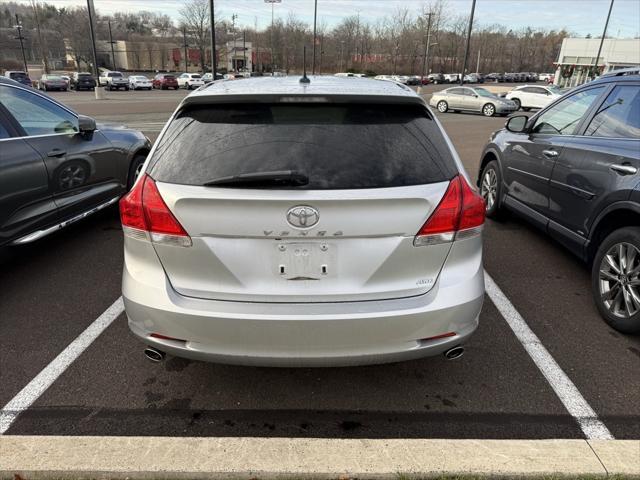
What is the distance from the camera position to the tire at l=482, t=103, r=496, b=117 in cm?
2477

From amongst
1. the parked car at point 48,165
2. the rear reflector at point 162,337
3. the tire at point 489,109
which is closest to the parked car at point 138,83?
the tire at point 489,109

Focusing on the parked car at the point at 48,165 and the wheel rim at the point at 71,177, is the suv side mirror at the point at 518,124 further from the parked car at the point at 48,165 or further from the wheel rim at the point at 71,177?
the wheel rim at the point at 71,177

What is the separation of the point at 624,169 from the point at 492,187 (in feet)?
9.44

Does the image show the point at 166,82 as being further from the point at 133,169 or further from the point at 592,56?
the point at 592,56

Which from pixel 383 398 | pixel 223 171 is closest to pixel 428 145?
pixel 223 171

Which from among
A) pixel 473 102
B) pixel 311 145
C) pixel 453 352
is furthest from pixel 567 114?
pixel 473 102

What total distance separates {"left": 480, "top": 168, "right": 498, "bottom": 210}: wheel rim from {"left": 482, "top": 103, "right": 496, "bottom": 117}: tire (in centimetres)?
2021

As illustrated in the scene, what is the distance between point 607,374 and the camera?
307cm

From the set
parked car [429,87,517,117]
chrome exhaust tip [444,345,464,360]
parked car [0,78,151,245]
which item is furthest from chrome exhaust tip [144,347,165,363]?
parked car [429,87,517,117]

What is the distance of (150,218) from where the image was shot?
7.70 feet

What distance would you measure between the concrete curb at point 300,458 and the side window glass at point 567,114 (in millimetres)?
3134

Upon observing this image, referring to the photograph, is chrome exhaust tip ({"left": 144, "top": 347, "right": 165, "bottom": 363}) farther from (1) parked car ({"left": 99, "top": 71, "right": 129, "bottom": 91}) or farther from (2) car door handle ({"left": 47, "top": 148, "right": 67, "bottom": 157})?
(1) parked car ({"left": 99, "top": 71, "right": 129, "bottom": 91})

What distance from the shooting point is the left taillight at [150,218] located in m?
2.30

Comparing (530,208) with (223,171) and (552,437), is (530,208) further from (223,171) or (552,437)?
(223,171)
